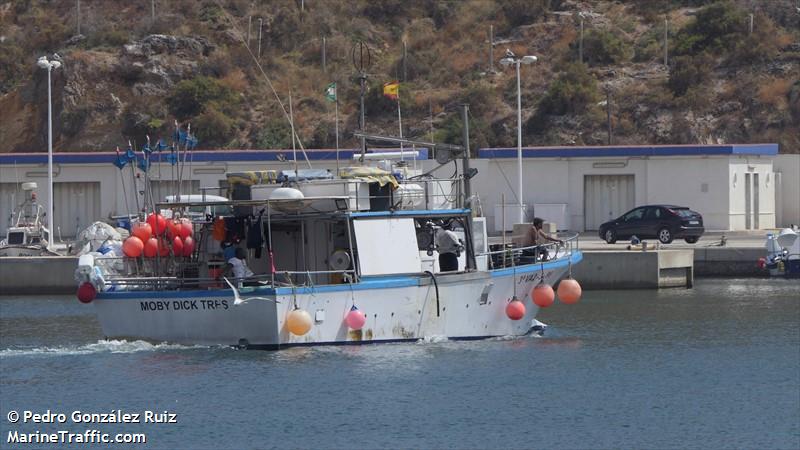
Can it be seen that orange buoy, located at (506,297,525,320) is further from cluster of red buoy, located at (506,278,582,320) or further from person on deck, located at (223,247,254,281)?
person on deck, located at (223,247,254,281)

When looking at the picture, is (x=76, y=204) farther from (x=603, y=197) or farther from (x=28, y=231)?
(x=603, y=197)

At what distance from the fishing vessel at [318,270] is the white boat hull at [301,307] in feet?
0.08

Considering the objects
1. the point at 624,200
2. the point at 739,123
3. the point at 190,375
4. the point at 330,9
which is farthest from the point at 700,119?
the point at 190,375

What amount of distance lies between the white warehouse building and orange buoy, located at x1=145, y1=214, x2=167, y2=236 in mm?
21809

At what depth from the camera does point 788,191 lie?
53.1 m

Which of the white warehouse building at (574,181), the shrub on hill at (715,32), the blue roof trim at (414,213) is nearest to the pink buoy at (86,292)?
the blue roof trim at (414,213)

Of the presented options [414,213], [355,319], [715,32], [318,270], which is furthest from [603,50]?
[355,319]

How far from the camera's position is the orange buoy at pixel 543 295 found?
29219 mm

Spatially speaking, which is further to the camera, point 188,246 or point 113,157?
point 113,157

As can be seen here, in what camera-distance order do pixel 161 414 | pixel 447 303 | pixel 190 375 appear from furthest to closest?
pixel 447 303 → pixel 190 375 → pixel 161 414

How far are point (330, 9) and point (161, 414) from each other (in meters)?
57.3

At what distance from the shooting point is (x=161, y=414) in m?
23.1

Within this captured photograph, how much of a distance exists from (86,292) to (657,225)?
945 inches

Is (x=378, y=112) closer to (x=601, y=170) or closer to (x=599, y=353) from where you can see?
(x=601, y=170)
